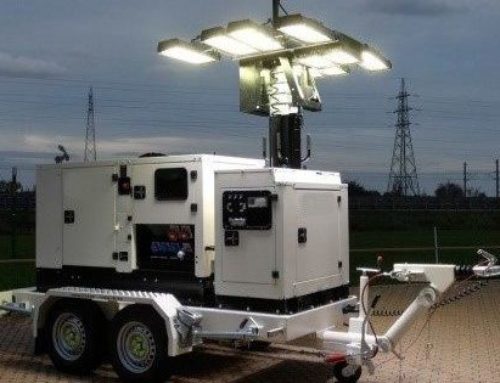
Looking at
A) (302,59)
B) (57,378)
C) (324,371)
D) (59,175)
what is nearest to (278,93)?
(302,59)

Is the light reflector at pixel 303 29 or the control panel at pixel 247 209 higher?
the light reflector at pixel 303 29

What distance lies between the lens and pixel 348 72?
9.72 metres

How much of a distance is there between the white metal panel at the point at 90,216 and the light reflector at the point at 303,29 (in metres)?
2.66

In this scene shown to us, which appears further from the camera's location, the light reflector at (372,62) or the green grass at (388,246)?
the green grass at (388,246)

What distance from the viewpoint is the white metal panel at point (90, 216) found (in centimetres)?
869

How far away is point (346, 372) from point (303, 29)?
377 cm

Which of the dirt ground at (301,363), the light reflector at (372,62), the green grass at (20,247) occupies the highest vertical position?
the light reflector at (372,62)

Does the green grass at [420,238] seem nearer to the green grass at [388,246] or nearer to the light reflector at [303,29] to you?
the green grass at [388,246]

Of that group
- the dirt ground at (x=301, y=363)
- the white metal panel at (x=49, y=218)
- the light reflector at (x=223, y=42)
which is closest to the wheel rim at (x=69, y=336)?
the dirt ground at (x=301, y=363)

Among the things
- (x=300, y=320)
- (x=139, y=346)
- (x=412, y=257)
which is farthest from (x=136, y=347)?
(x=412, y=257)

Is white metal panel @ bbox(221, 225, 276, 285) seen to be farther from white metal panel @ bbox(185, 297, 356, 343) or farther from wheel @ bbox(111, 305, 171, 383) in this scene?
wheel @ bbox(111, 305, 171, 383)

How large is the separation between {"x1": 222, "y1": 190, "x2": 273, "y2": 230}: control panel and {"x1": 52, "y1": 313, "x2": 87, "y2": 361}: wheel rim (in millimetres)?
2312

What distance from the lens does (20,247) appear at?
88.6ft

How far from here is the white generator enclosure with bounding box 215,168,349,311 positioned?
7.41 metres
